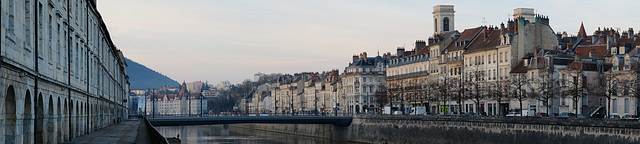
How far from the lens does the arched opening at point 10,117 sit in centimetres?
2564

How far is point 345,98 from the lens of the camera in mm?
167750

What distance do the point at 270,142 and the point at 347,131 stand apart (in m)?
10.4

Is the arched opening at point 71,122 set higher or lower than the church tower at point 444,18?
lower

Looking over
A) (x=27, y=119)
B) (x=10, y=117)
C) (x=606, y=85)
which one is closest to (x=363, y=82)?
(x=606, y=85)

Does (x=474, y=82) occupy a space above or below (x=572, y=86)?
above

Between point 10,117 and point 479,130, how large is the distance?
189 feet

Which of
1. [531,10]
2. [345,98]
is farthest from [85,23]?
[345,98]

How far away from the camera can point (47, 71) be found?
1292 inches

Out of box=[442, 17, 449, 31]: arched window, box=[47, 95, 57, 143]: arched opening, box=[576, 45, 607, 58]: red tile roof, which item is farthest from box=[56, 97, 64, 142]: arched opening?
box=[442, 17, 449, 31]: arched window

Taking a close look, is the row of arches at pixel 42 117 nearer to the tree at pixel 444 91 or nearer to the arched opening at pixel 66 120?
the arched opening at pixel 66 120

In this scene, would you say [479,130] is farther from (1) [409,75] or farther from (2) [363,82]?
(2) [363,82]

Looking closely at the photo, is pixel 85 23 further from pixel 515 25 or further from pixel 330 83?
pixel 330 83

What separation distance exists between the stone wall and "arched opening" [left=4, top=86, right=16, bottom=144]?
41925 millimetres

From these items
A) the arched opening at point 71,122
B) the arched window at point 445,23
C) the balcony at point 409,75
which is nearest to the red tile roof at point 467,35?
the balcony at point 409,75
